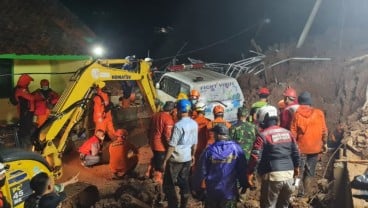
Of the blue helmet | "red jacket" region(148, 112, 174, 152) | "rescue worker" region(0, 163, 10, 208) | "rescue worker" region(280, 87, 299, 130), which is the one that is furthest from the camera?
"rescue worker" region(280, 87, 299, 130)

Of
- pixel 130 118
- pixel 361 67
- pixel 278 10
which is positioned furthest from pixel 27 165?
pixel 278 10

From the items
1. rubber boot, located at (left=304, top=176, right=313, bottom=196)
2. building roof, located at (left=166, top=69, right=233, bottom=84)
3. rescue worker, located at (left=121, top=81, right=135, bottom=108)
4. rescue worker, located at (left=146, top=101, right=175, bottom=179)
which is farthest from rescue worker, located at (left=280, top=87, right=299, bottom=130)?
rescue worker, located at (left=121, top=81, right=135, bottom=108)

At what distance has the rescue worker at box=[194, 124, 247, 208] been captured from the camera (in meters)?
6.39

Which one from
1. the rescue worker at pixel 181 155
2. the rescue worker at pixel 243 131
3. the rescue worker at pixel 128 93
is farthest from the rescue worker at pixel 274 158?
the rescue worker at pixel 128 93

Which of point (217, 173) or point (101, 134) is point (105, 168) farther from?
point (217, 173)

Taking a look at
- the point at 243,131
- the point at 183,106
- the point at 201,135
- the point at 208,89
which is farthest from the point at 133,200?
the point at 208,89

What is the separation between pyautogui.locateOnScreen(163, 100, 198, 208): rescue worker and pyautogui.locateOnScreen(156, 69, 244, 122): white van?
5.03m

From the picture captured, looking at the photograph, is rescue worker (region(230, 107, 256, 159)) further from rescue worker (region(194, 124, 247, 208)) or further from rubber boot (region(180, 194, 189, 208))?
rescue worker (region(194, 124, 247, 208))

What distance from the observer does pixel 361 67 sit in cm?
1452

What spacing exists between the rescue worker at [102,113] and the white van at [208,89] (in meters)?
3.02

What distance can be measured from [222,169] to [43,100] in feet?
23.3

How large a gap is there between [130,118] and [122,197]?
5639 mm

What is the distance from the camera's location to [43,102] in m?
11.9

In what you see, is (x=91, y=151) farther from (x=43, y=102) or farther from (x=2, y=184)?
(x=2, y=184)
